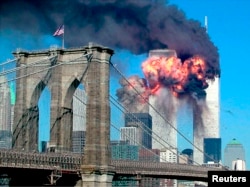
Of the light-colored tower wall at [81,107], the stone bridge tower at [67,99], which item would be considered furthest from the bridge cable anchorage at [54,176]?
the light-colored tower wall at [81,107]

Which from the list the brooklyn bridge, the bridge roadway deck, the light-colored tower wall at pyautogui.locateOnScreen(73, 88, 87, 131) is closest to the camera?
the bridge roadway deck

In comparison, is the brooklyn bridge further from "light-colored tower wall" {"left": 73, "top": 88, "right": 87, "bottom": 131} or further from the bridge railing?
"light-colored tower wall" {"left": 73, "top": 88, "right": 87, "bottom": 131}

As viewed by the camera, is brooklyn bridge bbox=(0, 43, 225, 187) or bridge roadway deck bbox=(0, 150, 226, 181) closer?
bridge roadway deck bbox=(0, 150, 226, 181)

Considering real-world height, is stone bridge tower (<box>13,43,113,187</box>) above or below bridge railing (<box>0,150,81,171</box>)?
above

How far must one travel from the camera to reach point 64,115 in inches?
3388

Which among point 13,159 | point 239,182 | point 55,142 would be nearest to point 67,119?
point 55,142

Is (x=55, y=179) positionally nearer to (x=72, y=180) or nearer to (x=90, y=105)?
(x=72, y=180)

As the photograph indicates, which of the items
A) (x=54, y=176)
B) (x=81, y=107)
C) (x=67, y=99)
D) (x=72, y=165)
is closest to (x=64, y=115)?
(x=67, y=99)

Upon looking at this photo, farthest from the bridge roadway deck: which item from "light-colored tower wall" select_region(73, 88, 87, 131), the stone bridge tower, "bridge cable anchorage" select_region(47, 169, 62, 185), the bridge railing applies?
"light-colored tower wall" select_region(73, 88, 87, 131)

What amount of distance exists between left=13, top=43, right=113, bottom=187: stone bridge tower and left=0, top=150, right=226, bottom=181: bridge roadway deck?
7.99 ft

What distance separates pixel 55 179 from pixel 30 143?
1095 cm

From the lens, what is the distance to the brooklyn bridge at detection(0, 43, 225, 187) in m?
79.1

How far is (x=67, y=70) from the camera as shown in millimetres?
86375

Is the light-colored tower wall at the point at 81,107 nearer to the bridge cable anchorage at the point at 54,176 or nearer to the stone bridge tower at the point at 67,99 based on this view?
the stone bridge tower at the point at 67,99
